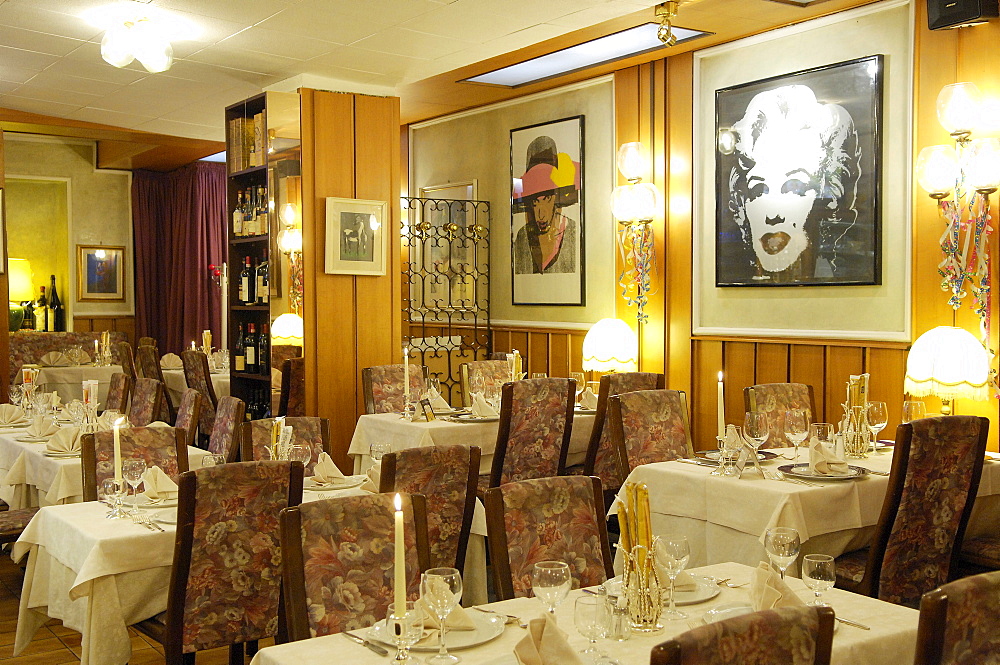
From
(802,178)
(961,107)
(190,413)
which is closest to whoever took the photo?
(961,107)

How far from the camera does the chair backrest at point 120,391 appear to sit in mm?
6645

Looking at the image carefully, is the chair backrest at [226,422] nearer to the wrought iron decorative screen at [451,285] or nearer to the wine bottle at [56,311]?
the wrought iron decorative screen at [451,285]

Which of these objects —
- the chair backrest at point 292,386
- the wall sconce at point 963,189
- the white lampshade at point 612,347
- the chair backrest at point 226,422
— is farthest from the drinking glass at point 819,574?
the chair backrest at point 292,386

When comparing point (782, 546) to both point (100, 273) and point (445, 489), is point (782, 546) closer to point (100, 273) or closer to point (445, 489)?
point (445, 489)

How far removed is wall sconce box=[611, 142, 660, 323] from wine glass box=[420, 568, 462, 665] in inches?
214

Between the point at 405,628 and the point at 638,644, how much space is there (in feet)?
1.68

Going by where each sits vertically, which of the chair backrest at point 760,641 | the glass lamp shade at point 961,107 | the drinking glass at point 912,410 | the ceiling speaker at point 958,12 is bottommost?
the chair backrest at point 760,641

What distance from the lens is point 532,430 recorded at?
5.28 metres

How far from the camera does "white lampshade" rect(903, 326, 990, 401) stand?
5.03 m

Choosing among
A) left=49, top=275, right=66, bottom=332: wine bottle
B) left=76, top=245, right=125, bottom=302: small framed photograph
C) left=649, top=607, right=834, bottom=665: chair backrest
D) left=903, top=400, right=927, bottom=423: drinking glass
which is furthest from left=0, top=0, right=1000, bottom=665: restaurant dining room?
left=76, top=245, right=125, bottom=302: small framed photograph

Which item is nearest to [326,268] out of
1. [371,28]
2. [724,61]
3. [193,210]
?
[371,28]

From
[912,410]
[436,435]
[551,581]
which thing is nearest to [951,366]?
[912,410]

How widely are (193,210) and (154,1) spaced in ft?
24.9

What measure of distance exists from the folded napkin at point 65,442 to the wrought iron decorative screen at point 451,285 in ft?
14.4
